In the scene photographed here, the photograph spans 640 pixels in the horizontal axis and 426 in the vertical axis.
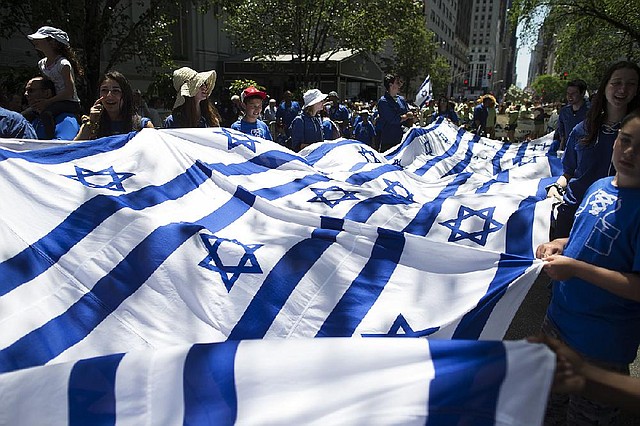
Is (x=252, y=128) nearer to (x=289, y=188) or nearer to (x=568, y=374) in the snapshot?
(x=289, y=188)

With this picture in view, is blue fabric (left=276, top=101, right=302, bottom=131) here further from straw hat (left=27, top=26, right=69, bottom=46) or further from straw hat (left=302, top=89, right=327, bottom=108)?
straw hat (left=27, top=26, right=69, bottom=46)

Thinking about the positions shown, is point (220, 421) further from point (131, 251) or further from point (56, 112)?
point (56, 112)

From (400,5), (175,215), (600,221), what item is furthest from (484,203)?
(400,5)

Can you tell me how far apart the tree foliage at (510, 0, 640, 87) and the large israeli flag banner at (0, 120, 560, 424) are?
41.9 ft

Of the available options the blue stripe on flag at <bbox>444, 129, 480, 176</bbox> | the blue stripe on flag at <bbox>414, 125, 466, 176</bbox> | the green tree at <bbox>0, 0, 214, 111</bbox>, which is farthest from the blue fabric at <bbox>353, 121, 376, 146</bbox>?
the green tree at <bbox>0, 0, 214, 111</bbox>

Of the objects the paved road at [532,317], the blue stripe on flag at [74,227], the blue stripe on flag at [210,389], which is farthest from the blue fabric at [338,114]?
the blue stripe on flag at [210,389]

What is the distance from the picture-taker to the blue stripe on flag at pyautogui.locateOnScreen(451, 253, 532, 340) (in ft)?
7.03

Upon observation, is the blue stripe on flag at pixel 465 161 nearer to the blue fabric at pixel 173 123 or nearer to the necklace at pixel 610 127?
the necklace at pixel 610 127

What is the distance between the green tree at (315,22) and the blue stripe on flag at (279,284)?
733 inches

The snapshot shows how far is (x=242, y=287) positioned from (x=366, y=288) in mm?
596

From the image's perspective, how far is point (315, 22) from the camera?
21266 millimetres

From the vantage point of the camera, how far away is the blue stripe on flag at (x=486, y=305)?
2143mm

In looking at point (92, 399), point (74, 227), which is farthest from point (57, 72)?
point (92, 399)

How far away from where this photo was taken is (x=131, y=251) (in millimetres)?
2430
